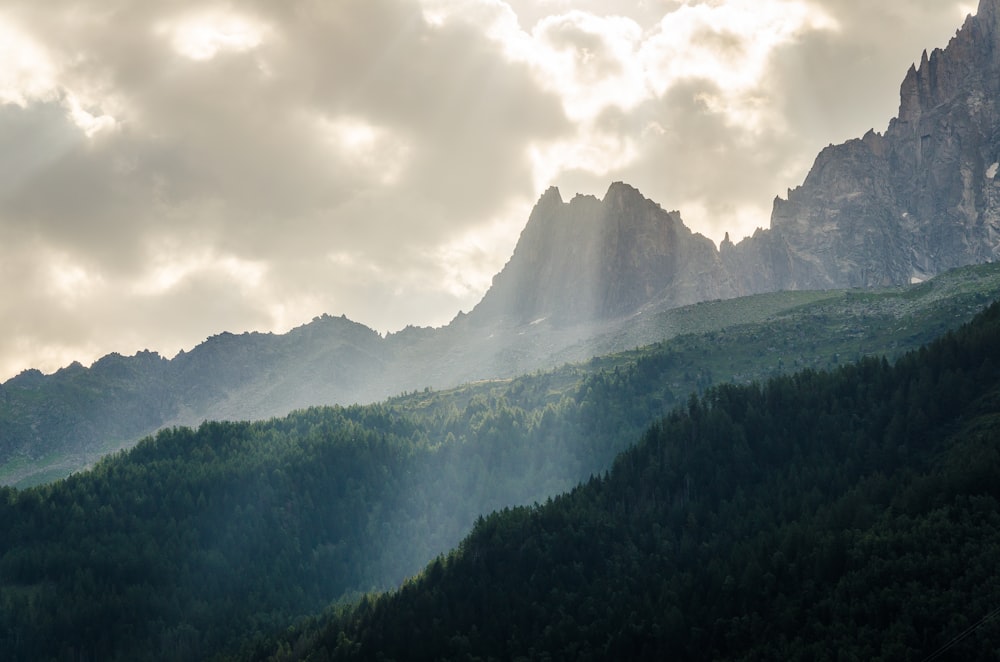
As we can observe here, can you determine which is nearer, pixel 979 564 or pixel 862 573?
pixel 979 564

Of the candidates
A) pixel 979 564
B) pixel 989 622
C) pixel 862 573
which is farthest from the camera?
pixel 862 573

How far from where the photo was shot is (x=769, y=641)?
191250mm

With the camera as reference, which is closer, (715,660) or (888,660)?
(888,660)

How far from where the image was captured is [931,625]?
175125mm

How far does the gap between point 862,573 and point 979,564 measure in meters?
21.1

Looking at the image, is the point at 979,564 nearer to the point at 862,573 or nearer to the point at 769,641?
the point at 862,573

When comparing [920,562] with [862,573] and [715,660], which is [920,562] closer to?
[862,573]

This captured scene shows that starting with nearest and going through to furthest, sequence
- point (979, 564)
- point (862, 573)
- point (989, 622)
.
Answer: point (989, 622)
point (979, 564)
point (862, 573)

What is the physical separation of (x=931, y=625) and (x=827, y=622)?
19.9 m

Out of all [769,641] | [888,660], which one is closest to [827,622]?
[769,641]

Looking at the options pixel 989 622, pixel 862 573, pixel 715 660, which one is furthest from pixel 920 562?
pixel 715 660

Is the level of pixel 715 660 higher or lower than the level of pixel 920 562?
lower

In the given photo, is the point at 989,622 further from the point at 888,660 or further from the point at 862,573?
the point at 862,573

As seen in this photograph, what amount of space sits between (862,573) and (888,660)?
3019cm
